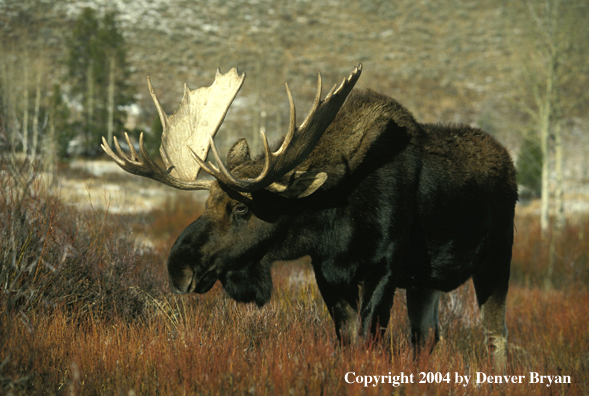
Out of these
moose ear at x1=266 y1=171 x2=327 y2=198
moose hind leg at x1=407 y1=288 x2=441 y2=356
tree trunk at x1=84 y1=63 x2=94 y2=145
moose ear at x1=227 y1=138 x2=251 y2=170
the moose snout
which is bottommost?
moose hind leg at x1=407 y1=288 x2=441 y2=356

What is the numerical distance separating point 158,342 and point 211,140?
125 cm

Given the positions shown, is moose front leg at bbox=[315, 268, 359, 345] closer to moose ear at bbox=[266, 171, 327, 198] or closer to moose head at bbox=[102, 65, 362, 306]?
moose head at bbox=[102, 65, 362, 306]

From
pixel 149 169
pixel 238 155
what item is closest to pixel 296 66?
pixel 238 155

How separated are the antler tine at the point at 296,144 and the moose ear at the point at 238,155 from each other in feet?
1.78

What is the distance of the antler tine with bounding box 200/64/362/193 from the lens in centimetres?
300

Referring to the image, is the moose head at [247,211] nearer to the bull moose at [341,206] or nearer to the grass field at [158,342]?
the bull moose at [341,206]

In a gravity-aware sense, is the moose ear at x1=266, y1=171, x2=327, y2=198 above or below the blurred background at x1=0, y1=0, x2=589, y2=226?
below

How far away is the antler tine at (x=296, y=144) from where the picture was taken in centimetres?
300

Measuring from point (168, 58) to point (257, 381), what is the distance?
41.0 m

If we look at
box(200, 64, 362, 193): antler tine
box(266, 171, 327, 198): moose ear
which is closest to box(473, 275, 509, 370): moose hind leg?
box(266, 171, 327, 198): moose ear

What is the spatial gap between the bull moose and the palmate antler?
0.03 ft

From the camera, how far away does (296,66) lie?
4238 centimetres

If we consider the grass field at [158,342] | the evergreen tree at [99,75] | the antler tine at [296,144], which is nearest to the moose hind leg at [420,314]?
the grass field at [158,342]

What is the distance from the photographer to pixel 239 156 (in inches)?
144
